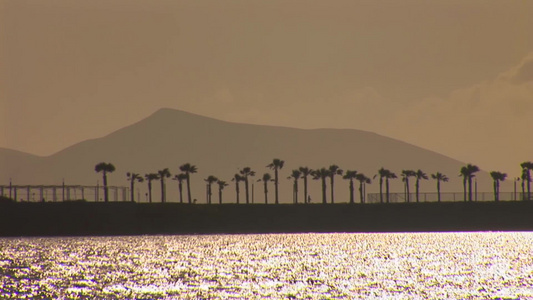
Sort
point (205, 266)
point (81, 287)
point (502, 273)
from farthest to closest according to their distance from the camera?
point (205, 266) → point (502, 273) → point (81, 287)

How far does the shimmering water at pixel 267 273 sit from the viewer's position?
9638cm

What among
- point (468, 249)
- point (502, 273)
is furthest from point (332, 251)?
point (502, 273)

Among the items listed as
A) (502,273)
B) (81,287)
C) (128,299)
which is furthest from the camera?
(502,273)

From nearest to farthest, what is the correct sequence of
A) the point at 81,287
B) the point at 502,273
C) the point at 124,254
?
the point at 81,287
the point at 502,273
the point at 124,254

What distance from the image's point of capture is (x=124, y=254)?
169875mm

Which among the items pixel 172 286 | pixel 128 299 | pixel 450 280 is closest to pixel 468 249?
pixel 450 280

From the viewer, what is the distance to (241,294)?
93375mm

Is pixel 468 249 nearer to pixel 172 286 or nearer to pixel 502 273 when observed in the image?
pixel 502 273

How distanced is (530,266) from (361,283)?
37.7 m

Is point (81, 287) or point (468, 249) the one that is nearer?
point (81, 287)

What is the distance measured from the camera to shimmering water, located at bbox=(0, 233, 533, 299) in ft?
316

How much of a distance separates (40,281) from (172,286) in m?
16.9

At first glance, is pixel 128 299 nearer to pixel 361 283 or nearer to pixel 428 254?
pixel 361 283

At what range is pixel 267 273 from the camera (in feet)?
403
